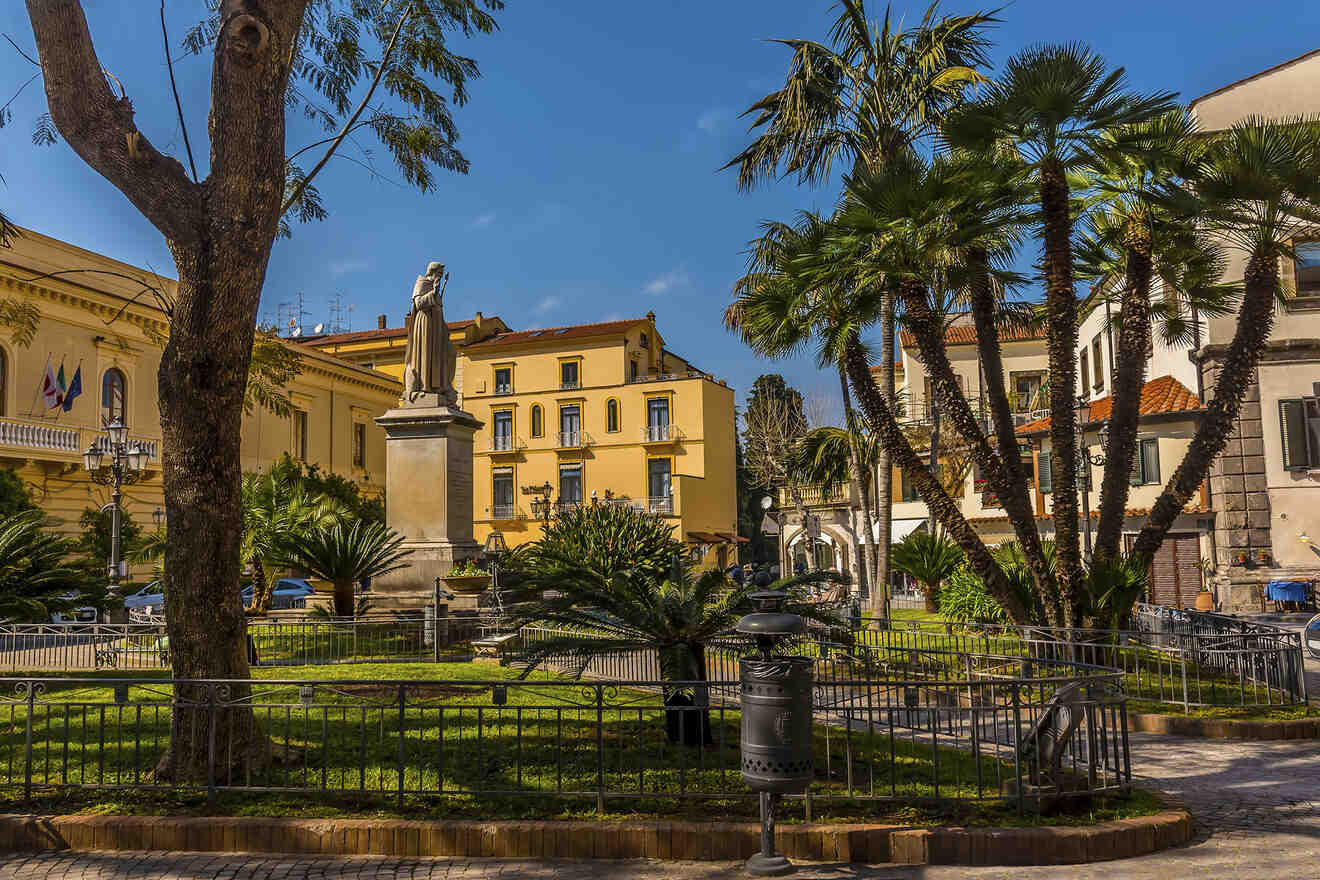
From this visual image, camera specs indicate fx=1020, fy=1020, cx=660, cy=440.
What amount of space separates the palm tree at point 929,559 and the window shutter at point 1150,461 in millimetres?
6076

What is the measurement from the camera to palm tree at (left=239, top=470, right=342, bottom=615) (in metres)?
17.6

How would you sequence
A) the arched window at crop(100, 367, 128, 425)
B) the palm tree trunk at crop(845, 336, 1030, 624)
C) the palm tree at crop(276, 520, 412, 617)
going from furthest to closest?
the arched window at crop(100, 367, 128, 425), the palm tree at crop(276, 520, 412, 617), the palm tree trunk at crop(845, 336, 1030, 624)

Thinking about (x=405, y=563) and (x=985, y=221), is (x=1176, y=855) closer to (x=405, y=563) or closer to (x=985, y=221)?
(x=985, y=221)

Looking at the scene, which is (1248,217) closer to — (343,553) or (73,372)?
(343,553)

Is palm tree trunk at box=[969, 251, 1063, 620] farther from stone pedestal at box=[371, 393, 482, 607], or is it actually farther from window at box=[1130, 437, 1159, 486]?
window at box=[1130, 437, 1159, 486]

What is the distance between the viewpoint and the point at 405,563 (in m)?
17.3

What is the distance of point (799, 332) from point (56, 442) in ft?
83.5

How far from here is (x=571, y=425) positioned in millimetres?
57938

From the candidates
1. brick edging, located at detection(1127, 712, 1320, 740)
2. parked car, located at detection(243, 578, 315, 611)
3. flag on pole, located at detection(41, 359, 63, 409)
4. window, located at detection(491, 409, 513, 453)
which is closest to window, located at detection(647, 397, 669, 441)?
window, located at detection(491, 409, 513, 453)

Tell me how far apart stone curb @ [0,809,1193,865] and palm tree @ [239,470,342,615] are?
1033cm

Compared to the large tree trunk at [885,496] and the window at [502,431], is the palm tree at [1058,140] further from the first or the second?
the window at [502,431]

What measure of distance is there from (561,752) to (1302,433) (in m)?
23.1

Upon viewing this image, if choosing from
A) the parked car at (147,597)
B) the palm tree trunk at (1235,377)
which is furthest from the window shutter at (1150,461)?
the parked car at (147,597)

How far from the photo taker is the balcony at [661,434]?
55.4 meters
